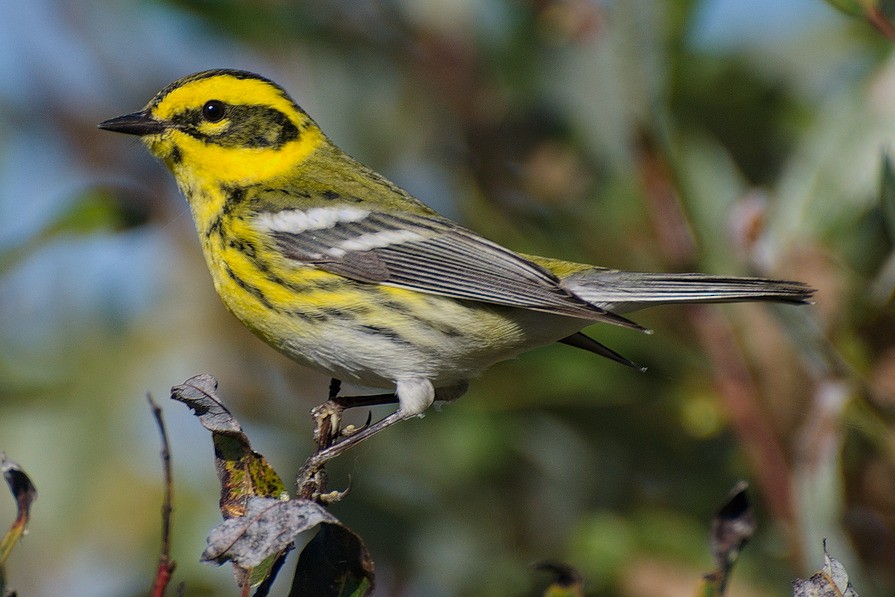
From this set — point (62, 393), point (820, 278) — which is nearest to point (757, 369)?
point (820, 278)

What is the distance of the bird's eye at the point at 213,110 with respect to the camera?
3.50 meters

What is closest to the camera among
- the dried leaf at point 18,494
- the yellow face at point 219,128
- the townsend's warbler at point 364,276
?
the dried leaf at point 18,494

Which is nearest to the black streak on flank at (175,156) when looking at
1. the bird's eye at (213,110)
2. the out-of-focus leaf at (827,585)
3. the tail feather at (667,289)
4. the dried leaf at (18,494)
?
the bird's eye at (213,110)

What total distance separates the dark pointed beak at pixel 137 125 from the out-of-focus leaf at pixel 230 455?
5.27 feet

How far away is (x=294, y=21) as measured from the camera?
3.75 meters

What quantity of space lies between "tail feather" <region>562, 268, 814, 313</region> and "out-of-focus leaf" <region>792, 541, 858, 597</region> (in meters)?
1.07

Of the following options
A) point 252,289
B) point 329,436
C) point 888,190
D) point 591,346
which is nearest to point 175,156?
point 252,289

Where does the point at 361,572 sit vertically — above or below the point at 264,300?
below

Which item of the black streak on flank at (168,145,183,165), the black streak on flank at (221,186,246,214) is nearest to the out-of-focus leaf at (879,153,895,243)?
the black streak on flank at (221,186,246,214)

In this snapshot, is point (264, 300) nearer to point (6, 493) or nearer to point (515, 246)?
point (515, 246)

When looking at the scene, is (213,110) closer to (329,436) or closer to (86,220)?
(86,220)

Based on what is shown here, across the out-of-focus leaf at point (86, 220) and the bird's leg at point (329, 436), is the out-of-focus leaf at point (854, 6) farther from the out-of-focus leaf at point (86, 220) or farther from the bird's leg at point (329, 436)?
the out-of-focus leaf at point (86, 220)

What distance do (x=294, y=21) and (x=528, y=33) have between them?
0.78 m

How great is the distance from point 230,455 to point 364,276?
1.31 metres
